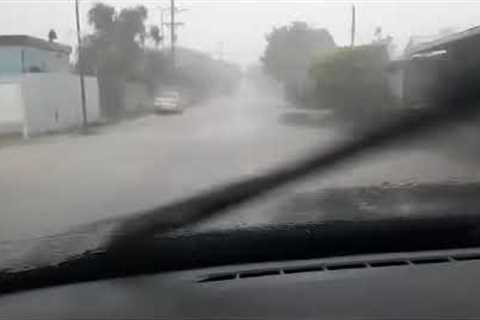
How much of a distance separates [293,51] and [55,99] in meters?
16.5

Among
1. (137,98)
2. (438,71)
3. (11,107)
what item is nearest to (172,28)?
(438,71)

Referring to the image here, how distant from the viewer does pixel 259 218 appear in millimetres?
3305

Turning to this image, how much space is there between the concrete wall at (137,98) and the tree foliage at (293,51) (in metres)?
5.06

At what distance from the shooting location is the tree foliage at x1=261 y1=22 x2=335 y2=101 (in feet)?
20.0

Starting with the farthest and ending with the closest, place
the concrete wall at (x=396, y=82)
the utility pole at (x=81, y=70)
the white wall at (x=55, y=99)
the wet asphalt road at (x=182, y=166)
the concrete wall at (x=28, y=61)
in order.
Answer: the white wall at (x=55, y=99) < the concrete wall at (x=28, y=61) < the utility pole at (x=81, y=70) < the concrete wall at (x=396, y=82) < the wet asphalt road at (x=182, y=166)

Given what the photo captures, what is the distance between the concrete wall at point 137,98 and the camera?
12061mm

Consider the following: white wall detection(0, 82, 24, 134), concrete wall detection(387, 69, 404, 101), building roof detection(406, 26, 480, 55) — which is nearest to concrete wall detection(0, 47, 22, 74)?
white wall detection(0, 82, 24, 134)

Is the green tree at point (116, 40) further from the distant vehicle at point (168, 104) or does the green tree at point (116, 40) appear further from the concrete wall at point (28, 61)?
the concrete wall at point (28, 61)

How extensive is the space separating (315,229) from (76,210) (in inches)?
86.7

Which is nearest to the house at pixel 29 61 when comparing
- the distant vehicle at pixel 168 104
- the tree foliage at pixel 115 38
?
the distant vehicle at pixel 168 104

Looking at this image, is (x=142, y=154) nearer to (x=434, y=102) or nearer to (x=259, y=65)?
(x=259, y=65)

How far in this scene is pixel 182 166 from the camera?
7.68 m

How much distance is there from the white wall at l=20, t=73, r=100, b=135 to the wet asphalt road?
735cm

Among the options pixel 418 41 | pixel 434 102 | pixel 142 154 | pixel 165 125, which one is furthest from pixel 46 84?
pixel 434 102
